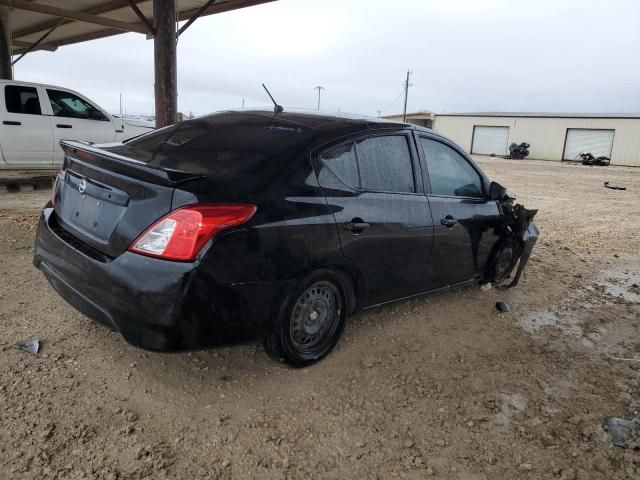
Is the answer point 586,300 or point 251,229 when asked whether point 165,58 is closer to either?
point 251,229

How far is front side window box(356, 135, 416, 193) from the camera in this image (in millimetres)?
3250

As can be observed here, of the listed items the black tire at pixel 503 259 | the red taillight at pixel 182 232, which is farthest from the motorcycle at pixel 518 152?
the red taillight at pixel 182 232

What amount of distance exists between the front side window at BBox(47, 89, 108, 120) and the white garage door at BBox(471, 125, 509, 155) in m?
38.9

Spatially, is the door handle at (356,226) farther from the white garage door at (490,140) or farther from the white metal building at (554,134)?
the white garage door at (490,140)

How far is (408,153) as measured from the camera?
3.62 metres

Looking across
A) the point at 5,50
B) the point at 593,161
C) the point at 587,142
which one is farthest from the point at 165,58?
the point at 587,142

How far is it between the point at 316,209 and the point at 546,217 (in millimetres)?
7753

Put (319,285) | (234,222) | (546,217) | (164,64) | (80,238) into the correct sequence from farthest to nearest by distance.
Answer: (546,217)
(164,64)
(319,285)
(80,238)
(234,222)

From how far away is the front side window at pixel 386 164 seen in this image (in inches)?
128

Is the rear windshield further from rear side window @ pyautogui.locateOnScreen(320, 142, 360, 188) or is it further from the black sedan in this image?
rear side window @ pyautogui.locateOnScreen(320, 142, 360, 188)

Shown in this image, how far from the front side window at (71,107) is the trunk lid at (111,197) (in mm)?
6698

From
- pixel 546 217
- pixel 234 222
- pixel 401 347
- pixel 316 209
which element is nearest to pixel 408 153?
pixel 316 209

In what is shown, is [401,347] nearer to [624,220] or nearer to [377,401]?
[377,401]

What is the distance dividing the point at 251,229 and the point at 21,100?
7.87m
